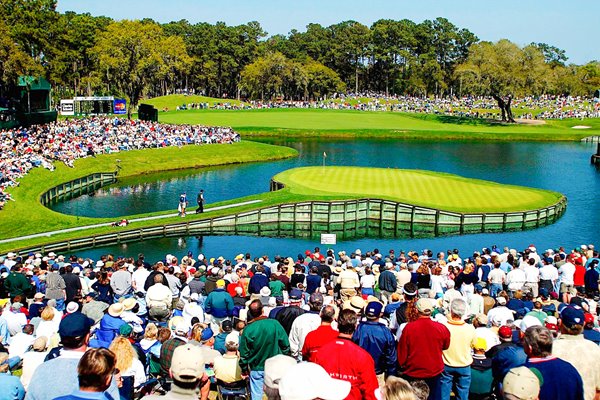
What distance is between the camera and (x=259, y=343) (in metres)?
11.0

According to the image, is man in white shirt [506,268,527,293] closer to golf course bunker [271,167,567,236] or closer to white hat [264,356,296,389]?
white hat [264,356,296,389]

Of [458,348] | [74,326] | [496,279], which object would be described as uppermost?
[74,326]

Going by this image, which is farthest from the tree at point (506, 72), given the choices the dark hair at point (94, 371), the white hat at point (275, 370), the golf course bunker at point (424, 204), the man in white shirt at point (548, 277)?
the dark hair at point (94, 371)

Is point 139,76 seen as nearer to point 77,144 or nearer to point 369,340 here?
point 77,144

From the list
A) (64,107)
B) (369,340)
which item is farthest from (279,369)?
(64,107)

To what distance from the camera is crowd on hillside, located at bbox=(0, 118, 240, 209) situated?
55094 millimetres

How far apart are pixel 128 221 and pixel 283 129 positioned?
6895 cm

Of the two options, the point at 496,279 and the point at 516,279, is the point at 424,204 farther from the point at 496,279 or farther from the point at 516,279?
the point at 516,279

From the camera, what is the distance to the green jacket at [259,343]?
11031mm

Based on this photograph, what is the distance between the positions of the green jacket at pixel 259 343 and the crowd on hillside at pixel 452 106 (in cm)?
12450

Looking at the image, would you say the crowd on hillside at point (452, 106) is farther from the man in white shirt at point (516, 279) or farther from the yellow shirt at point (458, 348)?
the yellow shirt at point (458, 348)

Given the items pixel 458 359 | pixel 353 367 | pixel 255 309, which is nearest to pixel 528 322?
pixel 458 359

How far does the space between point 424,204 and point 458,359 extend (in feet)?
120

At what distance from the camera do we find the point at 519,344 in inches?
487
